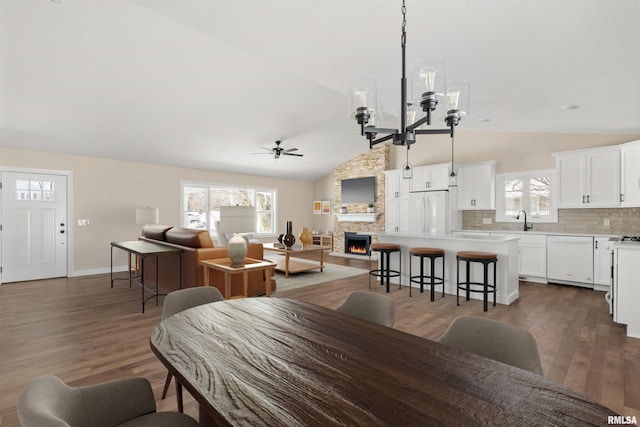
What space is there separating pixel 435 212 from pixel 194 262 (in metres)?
5.21

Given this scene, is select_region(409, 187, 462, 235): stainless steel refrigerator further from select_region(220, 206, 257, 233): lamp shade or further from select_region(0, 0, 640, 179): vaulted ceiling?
select_region(220, 206, 257, 233): lamp shade

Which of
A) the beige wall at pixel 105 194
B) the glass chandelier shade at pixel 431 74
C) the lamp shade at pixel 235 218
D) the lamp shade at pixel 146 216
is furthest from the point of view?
the lamp shade at pixel 146 216

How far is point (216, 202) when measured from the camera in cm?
837

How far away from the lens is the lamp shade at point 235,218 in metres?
3.31

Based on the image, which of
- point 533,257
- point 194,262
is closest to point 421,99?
point 194,262

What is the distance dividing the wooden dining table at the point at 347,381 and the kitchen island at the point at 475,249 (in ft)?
11.9

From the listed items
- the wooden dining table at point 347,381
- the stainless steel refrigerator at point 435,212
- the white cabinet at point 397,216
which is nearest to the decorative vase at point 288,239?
the white cabinet at point 397,216

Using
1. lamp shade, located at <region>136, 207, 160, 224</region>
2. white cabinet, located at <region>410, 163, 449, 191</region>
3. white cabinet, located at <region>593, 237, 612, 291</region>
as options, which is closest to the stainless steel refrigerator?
white cabinet, located at <region>410, 163, 449, 191</region>

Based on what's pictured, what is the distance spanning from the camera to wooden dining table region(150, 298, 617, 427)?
85cm

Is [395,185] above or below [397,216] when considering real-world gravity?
above

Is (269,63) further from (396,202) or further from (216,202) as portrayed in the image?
(216,202)

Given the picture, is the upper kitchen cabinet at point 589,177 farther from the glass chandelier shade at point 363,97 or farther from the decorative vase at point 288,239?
the glass chandelier shade at point 363,97

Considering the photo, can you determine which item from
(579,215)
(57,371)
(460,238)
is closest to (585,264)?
(579,215)

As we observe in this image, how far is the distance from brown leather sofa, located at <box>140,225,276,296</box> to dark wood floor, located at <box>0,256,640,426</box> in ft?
1.57
